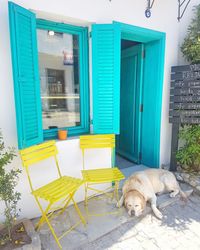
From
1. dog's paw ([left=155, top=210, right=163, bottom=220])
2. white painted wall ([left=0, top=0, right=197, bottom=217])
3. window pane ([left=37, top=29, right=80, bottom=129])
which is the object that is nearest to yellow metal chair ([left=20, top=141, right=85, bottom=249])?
white painted wall ([left=0, top=0, right=197, bottom=217])

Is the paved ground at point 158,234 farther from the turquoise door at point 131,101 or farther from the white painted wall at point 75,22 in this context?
the turquoise door at point 131,101

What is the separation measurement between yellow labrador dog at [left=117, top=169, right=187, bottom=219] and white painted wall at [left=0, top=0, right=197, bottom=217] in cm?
56

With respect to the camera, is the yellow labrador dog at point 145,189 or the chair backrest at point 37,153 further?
the yellow labrador dog at point 145,189

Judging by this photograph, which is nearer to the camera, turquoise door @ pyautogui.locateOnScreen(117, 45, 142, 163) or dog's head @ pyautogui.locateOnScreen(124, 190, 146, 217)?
dog's head @ pyautogui.locateOnScreen(124, 190, 146, 217)

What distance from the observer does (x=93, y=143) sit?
2.67 m

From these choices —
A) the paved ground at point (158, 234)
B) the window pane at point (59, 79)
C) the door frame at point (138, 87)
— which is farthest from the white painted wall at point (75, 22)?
the paved ground at point (158, 234)

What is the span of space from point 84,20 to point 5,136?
1.80m

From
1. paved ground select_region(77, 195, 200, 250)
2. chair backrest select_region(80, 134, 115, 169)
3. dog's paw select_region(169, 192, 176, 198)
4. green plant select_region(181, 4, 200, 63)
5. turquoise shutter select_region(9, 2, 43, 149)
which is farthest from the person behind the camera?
green plant select_region(181, 4, 200, 63)

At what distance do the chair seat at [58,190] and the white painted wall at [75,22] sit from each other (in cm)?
38

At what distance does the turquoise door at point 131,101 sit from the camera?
150 inches

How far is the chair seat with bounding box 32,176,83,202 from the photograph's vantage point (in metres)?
1.88

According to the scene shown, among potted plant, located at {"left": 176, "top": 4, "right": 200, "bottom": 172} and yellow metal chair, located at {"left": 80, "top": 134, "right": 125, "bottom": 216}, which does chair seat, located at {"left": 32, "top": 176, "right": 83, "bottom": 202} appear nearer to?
yellow metal chair, located at {"left": 80, "top": 134, "right": 125, "bottom": 216}

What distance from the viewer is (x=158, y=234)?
2207 millimetres

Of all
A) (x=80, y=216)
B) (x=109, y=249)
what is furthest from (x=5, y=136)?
(x=109, y=249)
